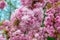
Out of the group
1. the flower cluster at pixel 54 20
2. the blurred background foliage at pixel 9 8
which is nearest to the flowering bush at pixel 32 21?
the flower cluster at pixel 54 20

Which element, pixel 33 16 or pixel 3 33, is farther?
pixel 3 33

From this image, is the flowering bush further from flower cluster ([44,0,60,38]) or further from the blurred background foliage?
the blurred background foliage

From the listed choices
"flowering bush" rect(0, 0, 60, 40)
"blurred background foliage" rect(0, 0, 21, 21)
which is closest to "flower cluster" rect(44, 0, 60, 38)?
"flowering bush" rect(0, 0, 60, 40)

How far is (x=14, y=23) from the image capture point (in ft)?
2.87

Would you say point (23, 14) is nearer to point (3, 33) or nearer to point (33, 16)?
point (33, 16)

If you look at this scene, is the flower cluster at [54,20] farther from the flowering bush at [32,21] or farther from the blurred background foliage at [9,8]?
the blurred background foliage at [9,8]

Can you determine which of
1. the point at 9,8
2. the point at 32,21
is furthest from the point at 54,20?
the point at 9,8

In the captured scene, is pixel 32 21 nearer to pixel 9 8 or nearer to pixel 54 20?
pixel 54 20

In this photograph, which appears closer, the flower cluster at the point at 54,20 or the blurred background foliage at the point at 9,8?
the flower cluster at the point at 54,20

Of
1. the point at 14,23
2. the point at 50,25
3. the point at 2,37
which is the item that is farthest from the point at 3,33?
the point at 50,25

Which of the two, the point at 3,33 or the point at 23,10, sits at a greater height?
the point at 23,10

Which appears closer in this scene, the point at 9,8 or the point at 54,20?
the point at 54,20

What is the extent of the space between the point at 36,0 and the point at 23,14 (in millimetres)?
83

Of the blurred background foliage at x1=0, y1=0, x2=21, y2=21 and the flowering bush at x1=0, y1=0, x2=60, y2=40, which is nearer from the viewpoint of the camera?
the flowering bush at x1=0, y1=0, x2=60, y2=40
